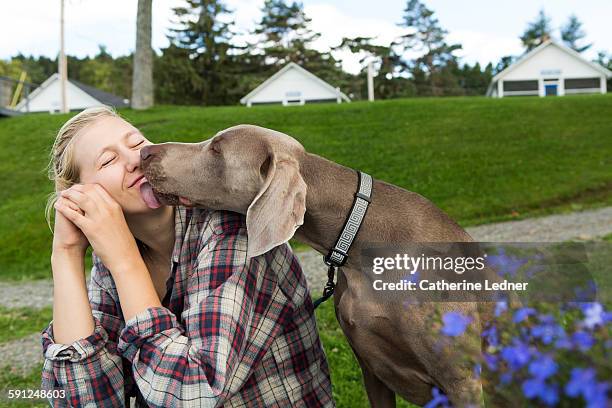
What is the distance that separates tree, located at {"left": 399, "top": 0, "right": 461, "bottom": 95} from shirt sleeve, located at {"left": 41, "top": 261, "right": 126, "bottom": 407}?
51.0 m

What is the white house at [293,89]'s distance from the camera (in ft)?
112

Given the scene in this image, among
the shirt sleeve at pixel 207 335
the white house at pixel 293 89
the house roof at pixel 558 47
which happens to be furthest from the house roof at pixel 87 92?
→ the shirt sleeve at pixel 207 335

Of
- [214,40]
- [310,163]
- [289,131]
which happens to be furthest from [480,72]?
[310,163]

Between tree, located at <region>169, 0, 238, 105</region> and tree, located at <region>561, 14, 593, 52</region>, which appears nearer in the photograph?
tree, located at <region>169, 0, 238, 105</region>

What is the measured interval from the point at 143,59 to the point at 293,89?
18136 mm

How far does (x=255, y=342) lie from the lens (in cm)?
195

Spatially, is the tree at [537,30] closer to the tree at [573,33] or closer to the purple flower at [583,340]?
the tree at [573,33]

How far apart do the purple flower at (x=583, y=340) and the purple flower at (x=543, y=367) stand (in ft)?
0.23

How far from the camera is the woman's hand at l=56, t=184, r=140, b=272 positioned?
6.16ft

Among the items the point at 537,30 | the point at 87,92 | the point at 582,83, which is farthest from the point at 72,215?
the point at 537,30

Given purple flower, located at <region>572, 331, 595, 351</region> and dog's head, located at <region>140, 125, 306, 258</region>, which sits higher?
dog's head, located at <region>140, 125, 306, 258</region>

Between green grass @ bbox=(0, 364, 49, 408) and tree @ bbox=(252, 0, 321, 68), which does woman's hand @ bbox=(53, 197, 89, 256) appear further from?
tree @ bbox=(252, 0, 321, 68)

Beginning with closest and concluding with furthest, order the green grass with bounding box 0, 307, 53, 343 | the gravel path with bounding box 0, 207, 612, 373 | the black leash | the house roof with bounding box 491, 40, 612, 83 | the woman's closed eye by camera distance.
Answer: the black leash < the woman's closed eye < the green grass with bounding box 0, 307, 53, 343 < the gravel path with bounding box 0, 207, 612, 373 < the house roof with bounding box 491, 40, 612, 83

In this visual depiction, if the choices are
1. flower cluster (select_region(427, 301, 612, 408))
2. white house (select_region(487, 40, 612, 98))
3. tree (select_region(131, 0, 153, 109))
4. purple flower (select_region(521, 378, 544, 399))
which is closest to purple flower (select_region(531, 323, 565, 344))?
flower cluster (select_region(427, 301, 612, 408))
